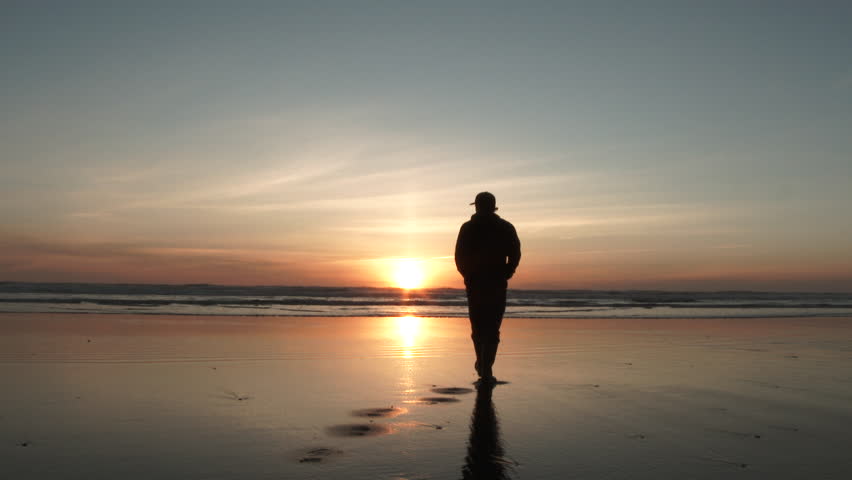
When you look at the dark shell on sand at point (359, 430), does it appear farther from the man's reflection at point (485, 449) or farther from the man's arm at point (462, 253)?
the man's arm at point (462, 253)

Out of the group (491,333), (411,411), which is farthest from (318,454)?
(491,333)

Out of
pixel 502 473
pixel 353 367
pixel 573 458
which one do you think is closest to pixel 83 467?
pixel 502 473

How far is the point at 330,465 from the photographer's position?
395 cm

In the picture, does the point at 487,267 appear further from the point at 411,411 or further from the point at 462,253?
the point at 411,411

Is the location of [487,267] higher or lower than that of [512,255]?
lower

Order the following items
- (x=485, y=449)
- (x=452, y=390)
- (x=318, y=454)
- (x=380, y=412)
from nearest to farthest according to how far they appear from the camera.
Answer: (x=318, y=454) → (x=485, y=449) → (x=380, y=412) → (x=452, y=390)

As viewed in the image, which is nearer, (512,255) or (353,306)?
(512,255)

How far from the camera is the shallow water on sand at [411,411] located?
13.1 feet

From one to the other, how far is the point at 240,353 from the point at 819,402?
23.9ft

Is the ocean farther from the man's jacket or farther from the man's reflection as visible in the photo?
the man's reflection

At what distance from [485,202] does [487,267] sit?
0.72 m

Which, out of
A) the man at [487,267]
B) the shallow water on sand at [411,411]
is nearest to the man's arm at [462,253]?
the man at [487,267]

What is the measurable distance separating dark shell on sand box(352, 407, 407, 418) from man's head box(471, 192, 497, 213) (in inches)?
101

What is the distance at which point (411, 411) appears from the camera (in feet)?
18.3
